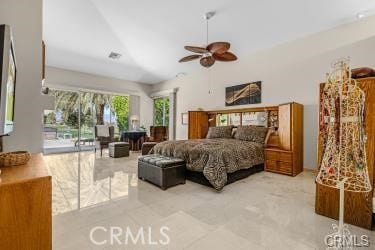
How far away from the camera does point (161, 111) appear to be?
28.5ft

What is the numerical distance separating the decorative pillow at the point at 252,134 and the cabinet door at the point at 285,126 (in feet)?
1.22

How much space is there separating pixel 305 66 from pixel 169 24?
3200 millimetres

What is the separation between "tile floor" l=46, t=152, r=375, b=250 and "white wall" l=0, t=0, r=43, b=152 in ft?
3.13

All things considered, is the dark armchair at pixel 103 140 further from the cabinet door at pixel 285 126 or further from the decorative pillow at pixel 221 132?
the cabinet door at pixel 285 126

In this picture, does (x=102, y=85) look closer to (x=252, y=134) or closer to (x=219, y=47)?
(x=219, y=47)

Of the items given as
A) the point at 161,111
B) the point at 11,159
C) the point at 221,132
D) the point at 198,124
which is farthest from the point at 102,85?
the point at 11,159

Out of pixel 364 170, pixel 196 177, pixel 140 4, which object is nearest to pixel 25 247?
pixel 364 170

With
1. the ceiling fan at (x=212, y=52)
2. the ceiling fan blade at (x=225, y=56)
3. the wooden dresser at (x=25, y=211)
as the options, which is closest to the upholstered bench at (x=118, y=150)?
the ceiling fan at (x=212, y=52)

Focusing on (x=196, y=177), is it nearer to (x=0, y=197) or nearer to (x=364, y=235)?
(x=364, y=235)

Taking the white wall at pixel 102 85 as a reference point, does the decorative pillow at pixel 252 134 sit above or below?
below

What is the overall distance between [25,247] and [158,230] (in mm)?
1183

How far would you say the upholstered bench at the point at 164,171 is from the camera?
3072 mm

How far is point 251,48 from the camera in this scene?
5.02 meters

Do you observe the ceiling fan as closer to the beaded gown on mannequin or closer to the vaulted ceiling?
the vaulted ceiling
